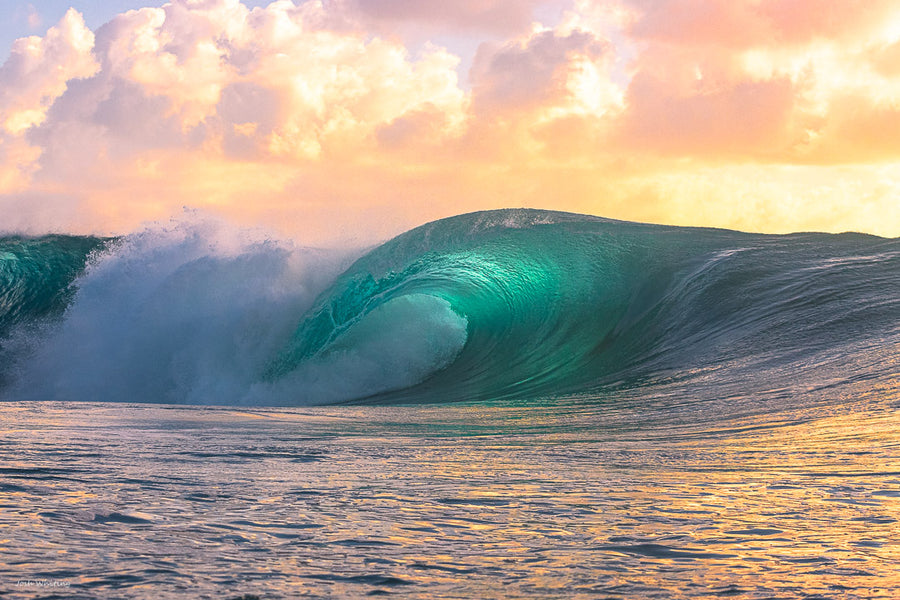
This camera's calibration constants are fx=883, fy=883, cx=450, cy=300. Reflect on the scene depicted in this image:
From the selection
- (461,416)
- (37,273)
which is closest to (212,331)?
(37,273)

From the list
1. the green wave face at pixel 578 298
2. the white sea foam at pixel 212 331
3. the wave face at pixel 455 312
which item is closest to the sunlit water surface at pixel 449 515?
the wave face at pixel 455 312

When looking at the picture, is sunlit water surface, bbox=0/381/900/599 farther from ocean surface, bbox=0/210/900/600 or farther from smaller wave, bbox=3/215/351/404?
smaller wave, bbox=3/215/351/404

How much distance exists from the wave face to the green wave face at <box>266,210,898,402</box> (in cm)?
4

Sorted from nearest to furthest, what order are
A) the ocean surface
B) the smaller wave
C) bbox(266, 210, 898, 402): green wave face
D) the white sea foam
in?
the ocean surface, bbox(266, 210, 898, 402): green wave face, the white sea foam, the smaller wave

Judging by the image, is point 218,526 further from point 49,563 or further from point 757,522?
point 757,522

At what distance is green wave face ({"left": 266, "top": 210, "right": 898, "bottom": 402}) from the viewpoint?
35.2ft

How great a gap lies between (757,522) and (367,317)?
1212 centimetres

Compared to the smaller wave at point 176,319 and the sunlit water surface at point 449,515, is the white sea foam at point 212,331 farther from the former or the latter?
the sunlit water surface at point 449,515

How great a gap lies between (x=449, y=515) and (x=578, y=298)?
39.3 feet

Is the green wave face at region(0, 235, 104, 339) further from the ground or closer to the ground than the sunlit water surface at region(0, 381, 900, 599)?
further from the ground

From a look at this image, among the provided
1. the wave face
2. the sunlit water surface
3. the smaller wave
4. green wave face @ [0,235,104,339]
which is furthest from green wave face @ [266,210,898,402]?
green wave face @ [0,235,104,339]

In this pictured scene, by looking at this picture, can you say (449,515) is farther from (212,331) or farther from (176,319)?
(176,319)

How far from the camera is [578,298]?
14.5 meters

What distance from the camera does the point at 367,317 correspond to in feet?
47.6
